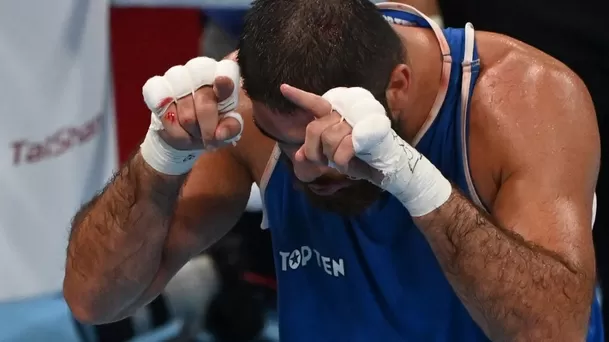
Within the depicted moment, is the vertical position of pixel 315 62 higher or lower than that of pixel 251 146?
higher

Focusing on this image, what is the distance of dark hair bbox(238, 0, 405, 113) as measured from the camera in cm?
119

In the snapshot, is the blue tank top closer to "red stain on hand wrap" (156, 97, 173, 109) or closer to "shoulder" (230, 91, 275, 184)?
"shoulder" (230, 91, 275, 184)

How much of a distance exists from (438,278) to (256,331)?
3.39 feet

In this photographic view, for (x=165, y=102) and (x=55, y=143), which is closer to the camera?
(x=165, y=102)

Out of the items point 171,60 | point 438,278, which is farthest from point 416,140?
point 171,60

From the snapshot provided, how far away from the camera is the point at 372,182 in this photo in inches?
45.1

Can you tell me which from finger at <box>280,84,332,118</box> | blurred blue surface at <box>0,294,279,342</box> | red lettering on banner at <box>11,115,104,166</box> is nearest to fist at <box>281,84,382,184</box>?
finger at <box>280,84,332,118</box>

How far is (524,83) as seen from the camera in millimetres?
1358

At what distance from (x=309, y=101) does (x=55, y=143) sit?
96cm

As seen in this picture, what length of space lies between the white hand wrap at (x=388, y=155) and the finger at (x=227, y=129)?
136mm

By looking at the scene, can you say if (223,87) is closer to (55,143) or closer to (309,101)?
(309,101)

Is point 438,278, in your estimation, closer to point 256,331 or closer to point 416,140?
point 416,140

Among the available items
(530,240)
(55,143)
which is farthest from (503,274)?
(55,143)

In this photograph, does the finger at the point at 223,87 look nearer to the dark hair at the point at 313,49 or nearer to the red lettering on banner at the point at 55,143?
the dark hair at the point at 313,49
